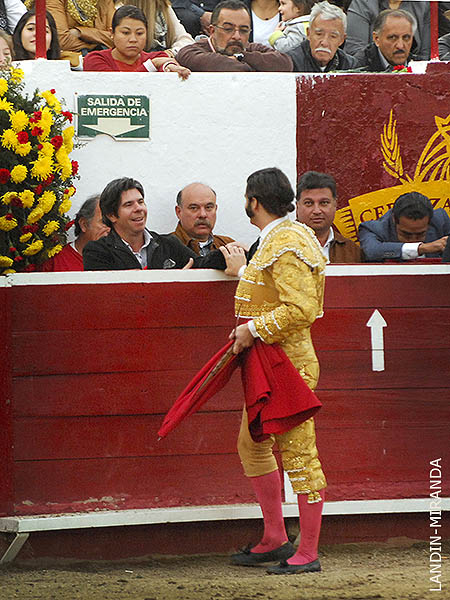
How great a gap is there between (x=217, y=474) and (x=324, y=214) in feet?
4.80

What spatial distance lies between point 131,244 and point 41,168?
60 centimetres

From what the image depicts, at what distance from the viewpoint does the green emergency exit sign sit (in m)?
5.58

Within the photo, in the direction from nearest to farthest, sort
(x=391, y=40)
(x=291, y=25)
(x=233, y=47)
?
(x=233, y=47), (x=391, y=40), (x=291, y=25)

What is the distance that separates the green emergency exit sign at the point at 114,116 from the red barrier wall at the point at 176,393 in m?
1.24

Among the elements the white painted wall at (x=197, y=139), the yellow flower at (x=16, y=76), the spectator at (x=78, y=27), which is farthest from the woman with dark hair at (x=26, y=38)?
the yellow flower at (x=16, y=76)

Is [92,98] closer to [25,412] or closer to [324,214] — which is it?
[324,214]

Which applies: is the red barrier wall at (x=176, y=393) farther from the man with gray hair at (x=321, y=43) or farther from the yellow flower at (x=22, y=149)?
the man with gray hair at (x=321, y=43)

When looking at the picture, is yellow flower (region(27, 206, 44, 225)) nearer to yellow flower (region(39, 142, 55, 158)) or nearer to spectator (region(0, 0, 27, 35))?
yellow flower (region(39, 142, 55, 158))

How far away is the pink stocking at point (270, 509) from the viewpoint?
4.29m

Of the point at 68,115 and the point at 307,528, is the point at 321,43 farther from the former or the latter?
the point at 307,528

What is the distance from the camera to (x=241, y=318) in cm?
432

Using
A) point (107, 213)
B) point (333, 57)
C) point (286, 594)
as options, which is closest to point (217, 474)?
point (286, 594)

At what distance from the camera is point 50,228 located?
15.6ft

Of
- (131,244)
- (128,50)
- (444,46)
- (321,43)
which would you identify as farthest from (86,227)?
(444,46)
